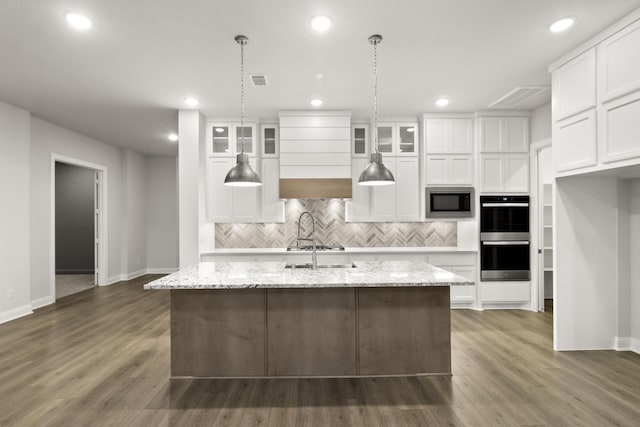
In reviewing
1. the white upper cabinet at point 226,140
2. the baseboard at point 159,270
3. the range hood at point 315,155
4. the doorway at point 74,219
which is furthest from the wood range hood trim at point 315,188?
the doorway at point 74,219

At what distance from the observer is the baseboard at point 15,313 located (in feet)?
15.5

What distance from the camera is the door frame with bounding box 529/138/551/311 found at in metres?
5.17

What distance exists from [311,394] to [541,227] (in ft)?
13.8

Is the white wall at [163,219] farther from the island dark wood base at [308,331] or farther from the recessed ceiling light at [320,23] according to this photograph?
the recessed ceiling light at [320,23]

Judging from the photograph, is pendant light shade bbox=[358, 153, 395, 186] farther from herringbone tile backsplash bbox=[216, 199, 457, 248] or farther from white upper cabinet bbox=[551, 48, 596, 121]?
herringbone tile backsplash bbox=[216, 199, 457, 248]

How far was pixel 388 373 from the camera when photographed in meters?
3.01

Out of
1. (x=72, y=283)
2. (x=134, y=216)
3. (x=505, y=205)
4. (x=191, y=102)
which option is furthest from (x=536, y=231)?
(x=72, y=283)

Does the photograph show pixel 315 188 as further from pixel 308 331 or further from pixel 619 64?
pixel 619 64

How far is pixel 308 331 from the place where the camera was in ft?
9.86

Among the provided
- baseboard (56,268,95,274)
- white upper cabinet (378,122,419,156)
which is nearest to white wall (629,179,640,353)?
white upper cabinet (378,122,419,156)

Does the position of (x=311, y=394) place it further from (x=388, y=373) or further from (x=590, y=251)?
(x=590, y=251)

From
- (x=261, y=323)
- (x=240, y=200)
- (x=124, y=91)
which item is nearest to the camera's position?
(x=261, y=323)

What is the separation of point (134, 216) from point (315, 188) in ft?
16.2

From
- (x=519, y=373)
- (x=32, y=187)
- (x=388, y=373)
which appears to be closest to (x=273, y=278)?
(x=388, y=373)
